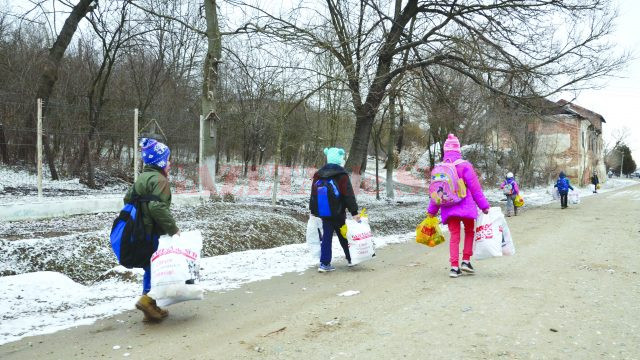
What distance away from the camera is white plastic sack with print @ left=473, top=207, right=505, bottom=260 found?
6.54 m

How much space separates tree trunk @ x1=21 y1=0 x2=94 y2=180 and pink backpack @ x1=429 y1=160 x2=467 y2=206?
27.0 ft

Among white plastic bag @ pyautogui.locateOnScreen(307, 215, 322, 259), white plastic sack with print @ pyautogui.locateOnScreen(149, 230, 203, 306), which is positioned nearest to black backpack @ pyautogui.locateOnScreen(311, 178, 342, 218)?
white plastic bag @ pyautogui.locateOnScreen(307, 215, 322, 259)

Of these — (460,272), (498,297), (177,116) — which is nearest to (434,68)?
(177,116)

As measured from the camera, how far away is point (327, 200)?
7.27 metres

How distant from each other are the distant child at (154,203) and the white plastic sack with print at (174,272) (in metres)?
0.12

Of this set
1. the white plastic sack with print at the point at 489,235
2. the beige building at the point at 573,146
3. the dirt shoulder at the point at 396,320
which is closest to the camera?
the dirt shoulder at the point at 396,320

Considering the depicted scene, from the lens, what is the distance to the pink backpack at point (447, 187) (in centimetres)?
654

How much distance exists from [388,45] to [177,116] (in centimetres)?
875

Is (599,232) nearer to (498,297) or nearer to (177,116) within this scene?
(498,297)

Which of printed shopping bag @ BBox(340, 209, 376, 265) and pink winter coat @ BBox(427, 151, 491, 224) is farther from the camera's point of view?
printed shopping bag @ BBox(340, 209, 376, 265)

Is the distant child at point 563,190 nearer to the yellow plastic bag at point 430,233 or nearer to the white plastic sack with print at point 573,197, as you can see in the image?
the white plastic sack with print at point 573,197

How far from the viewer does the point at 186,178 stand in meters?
15.2

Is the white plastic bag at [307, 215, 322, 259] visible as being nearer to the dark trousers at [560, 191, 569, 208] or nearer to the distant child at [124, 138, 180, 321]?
the distant child at [124, 138, 180, 321]

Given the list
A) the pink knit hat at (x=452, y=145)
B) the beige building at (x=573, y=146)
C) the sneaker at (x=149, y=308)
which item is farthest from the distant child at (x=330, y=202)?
the beige building at (x=573, y=146)
